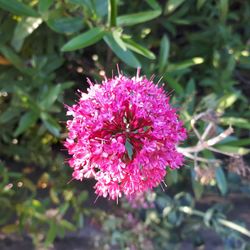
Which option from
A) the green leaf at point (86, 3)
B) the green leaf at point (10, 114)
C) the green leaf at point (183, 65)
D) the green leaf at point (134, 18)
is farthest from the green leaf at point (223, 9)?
the green leaf at point (10, 114)

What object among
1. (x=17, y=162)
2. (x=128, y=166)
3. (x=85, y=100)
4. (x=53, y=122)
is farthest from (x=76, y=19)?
(x=17, y=162)

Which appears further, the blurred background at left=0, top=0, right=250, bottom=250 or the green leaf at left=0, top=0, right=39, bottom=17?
the blurred background at left=0, top=0, right=250, bottom=250

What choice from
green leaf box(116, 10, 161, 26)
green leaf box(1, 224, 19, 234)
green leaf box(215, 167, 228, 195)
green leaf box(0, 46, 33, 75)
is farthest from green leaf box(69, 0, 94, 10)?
green leaf box(1, 224, 19, 234)

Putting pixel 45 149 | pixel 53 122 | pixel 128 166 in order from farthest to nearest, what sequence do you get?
pixel 45 149
pixel 53 122
pixel 128 166

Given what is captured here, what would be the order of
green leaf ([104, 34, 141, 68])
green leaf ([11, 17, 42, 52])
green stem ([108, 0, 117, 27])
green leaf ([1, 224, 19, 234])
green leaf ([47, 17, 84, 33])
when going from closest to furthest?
green stem ([108, 0, 117, 27]) → green leaf ([104, 34, 141, 68]) → green leaf ([47, 17, 84, 33]) → green leaf ([11, 17, 42, 52]) → green leaf ([1, 224, 19, 234])

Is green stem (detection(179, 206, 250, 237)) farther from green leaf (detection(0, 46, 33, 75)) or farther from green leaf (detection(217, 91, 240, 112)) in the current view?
green leaf (detection(0, 46, 33, 75))

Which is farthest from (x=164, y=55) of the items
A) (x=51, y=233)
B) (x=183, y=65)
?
(x=51, y=233)

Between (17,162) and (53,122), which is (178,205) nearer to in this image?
(53,122)
